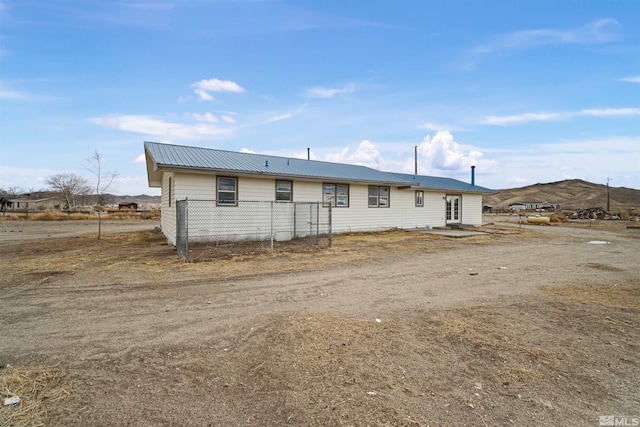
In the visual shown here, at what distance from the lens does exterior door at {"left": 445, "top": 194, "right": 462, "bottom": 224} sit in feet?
73.1

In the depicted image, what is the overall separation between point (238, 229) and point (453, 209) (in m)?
16.4

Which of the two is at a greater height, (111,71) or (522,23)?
(522,23)

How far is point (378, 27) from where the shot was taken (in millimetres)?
14469

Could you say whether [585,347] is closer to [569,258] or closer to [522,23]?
[569,258]

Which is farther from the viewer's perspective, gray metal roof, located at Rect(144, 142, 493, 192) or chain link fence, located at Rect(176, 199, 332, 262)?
gray metal roof, located at Rect(144, 142, 493, 192)

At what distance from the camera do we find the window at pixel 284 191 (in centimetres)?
1428

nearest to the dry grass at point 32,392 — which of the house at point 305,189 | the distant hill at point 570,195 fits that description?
the house at point 305,189

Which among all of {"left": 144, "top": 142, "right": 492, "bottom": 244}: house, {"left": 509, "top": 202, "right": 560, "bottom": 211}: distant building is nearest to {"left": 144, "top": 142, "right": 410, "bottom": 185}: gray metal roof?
{"left": 144, "top": 142, "right": 492, "bottom": 244}: house

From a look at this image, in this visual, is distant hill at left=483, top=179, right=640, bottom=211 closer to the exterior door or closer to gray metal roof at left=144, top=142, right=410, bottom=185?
the exterior door

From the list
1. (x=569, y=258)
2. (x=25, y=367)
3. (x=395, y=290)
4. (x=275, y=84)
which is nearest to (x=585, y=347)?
(x=395, y=290)

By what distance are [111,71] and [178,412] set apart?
1580cm

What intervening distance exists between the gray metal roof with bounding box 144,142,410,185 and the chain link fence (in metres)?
1.43

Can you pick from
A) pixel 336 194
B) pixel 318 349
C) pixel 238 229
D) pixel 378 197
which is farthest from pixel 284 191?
pixel 318 349

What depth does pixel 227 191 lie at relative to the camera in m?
12.8
